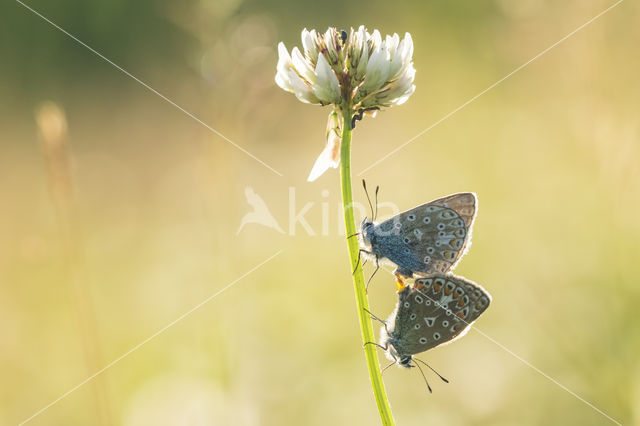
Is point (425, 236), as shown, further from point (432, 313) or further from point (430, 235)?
point (432, 313)

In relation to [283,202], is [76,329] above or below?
below

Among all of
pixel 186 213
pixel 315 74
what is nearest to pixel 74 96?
pixel 186 213

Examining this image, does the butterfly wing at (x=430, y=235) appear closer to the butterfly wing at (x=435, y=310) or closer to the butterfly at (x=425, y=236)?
the butterfly at (x=425, y=236)

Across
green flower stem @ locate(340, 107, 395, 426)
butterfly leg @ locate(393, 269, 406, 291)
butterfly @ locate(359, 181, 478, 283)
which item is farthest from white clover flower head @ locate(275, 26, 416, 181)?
butterfly leg @ locate(393, 269, 406, 291)

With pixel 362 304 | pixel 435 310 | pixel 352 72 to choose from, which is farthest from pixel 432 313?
pixel 352 72

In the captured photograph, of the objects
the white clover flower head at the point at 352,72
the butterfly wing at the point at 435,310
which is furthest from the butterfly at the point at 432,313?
the white clover flower head at the point at 352,72

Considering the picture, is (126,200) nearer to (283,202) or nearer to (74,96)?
(283,202)

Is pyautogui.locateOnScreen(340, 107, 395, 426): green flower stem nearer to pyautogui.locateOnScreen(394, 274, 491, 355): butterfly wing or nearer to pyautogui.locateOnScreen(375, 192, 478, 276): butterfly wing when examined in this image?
pyautogui.locateOnScreen(394, 274, 491, 355): butterfly wing
